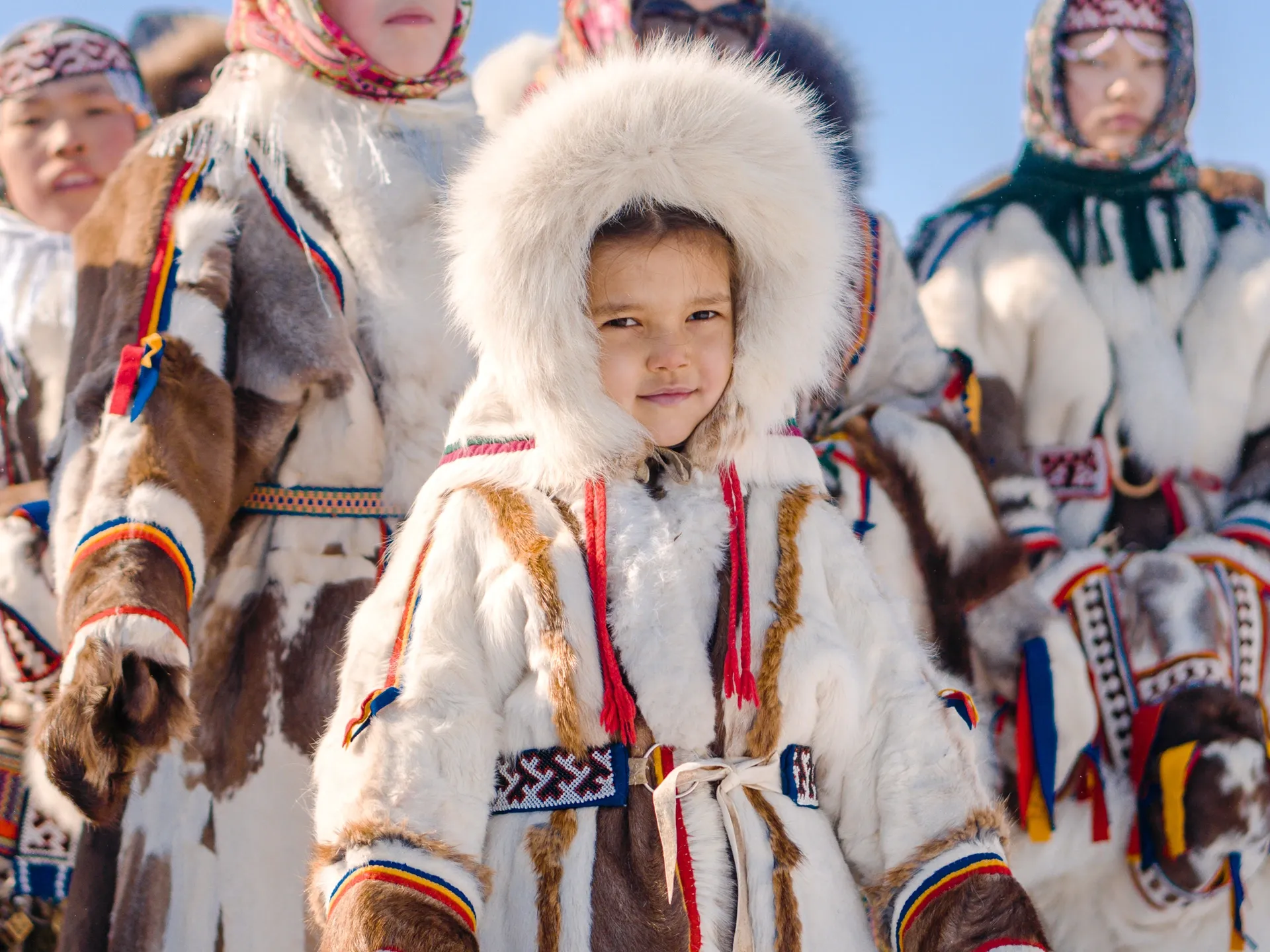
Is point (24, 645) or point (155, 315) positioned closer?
point (155, 315)

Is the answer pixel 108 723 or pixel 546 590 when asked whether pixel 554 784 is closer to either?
pixel 546 590

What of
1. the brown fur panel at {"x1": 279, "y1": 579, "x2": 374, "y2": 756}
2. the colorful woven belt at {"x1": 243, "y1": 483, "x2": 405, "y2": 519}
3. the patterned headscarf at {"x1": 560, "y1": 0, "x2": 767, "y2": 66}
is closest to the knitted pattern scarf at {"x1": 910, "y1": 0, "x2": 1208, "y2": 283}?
the patterned headscarf at {"x1": 560, "y1": 0, "x2": 767, "y2": 66}

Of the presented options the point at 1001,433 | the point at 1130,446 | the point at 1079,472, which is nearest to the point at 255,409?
the point at 1001,433

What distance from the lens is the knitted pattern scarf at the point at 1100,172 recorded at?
326cm

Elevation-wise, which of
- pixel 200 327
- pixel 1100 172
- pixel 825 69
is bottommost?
pixel 200 327

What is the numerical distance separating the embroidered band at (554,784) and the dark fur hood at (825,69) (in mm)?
1970

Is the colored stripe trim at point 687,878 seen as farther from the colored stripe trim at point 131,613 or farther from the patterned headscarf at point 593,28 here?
the patterned headscarf at point 593,28

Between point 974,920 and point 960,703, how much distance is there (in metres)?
0.29

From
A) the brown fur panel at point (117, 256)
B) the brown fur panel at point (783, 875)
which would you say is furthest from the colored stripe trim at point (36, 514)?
the brown fur panel at point (783, 875)

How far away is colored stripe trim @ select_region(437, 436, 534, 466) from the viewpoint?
5.86 ft

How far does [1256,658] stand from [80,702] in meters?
2.46

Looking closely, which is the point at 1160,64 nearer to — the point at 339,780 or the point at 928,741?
the point at 928,741

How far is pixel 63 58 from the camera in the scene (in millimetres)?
3275

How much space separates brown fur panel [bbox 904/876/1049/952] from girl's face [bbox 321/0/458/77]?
5.49 feet
